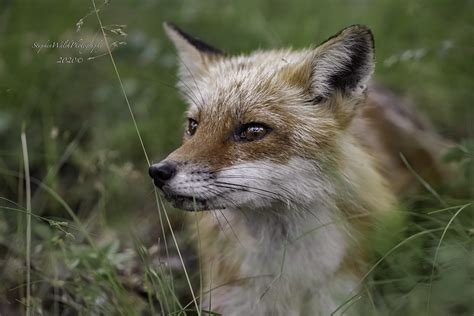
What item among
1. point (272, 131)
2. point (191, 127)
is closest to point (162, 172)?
point (272, 131)

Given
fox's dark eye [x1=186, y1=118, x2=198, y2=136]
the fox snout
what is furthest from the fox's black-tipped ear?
the fox snout

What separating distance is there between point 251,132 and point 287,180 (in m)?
0.35

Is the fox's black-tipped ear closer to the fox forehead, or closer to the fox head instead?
the fox head

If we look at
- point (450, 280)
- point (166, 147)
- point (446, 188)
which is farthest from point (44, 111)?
point (450, 280)

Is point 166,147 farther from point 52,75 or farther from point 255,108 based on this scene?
point 255,108

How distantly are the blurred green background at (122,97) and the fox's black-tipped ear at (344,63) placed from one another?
0.57 m

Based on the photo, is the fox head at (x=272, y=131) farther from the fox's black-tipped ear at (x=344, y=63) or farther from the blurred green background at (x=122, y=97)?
the blurred green background at (x=122, y=97)

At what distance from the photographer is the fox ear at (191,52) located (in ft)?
15.1

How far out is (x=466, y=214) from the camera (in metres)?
4.04

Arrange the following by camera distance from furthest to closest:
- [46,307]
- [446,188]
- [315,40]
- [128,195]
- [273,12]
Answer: [273,12], [315,40], [128,195], [446,188], [46,307]

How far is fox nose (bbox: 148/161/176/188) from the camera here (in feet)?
11.0

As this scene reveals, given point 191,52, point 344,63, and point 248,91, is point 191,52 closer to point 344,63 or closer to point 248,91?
point 248,91

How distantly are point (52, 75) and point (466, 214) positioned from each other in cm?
423

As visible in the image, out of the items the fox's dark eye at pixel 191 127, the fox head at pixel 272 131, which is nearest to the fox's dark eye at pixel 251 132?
the fox head at pixel 272 131
